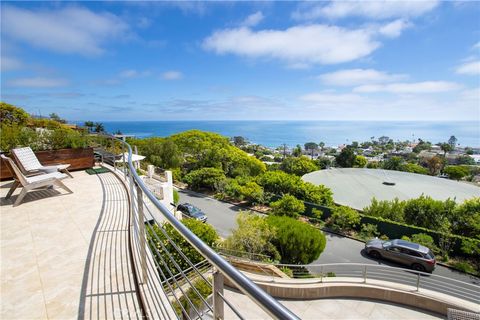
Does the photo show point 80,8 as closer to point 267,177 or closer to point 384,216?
point 267,177

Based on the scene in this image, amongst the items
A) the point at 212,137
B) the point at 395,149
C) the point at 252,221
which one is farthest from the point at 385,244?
the point at 395,149

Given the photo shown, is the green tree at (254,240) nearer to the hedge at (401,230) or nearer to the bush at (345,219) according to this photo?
the bush at (345,219)

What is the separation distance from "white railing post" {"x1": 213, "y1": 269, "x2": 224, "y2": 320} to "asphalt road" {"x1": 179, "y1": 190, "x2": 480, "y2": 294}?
9.48 meters

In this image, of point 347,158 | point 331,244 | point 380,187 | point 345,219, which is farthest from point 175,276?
point 347,158

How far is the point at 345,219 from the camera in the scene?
523 inches

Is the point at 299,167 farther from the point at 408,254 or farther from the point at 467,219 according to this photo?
the point at 408,254

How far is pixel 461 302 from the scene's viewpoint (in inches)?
211

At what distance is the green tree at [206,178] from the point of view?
825 inches

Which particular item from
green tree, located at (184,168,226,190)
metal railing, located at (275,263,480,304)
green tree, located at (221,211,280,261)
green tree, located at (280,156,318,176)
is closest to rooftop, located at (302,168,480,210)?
green tree, located at (280,156,318,176)

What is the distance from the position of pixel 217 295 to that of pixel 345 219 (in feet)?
46.1

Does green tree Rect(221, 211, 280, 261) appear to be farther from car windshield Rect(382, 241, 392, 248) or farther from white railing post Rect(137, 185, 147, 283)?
white railing post Rect(137, 185, 147, 283)

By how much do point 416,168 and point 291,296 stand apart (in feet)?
156

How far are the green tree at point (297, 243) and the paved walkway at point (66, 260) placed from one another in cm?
593

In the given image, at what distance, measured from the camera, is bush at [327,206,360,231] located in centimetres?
1312
